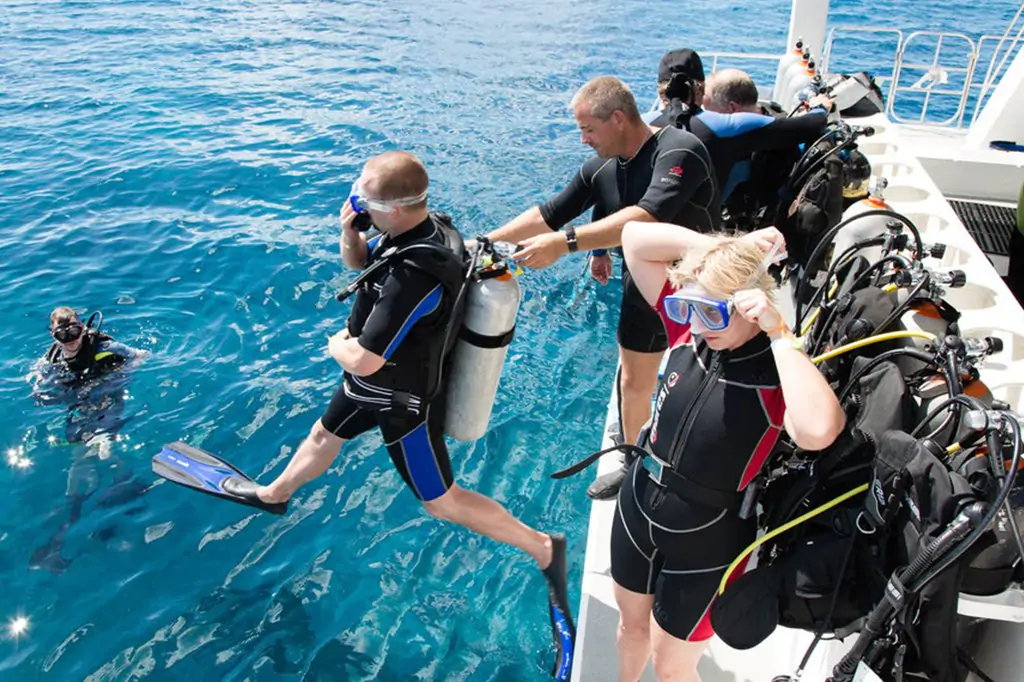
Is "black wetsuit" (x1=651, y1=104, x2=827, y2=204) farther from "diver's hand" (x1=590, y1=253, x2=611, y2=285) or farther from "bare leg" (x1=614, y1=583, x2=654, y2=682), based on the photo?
"bare leg" (x1=614, y1=583, x2=654, y2=682)

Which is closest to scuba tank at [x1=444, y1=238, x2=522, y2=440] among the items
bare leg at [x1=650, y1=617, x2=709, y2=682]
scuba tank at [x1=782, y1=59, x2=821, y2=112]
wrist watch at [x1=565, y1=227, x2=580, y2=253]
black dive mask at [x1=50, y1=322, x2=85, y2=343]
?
wrist watch at [x1=565, y1=227, x2=580, y2=253]

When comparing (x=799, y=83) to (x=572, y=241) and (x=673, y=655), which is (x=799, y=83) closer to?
(x=572, y=241)

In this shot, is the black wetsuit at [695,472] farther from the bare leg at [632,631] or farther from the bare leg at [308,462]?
the bare leg at [308,462]

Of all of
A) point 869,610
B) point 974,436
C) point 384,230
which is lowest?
point 869,610

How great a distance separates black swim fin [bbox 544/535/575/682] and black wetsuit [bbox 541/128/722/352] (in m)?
1.07

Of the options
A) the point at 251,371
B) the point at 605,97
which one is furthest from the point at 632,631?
the point at 251,371

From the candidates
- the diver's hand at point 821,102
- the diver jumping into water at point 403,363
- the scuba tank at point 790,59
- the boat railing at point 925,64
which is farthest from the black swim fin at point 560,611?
the boat railing at point 925,64

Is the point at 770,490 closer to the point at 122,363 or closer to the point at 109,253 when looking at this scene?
the point at 122,363

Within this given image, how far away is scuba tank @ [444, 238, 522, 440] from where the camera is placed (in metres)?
2.97

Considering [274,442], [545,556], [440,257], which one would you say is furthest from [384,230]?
[274,442]

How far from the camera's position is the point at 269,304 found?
647 centimetres

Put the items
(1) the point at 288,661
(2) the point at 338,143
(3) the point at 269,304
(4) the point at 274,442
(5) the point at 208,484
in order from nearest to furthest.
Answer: (1) the point at 288,661, (5) the point at 208,484, (4) the point at 274,442, (3) the point at 269,304, (2) the point at 338,143

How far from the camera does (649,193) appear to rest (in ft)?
10.3

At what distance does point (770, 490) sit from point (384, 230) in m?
1.76
